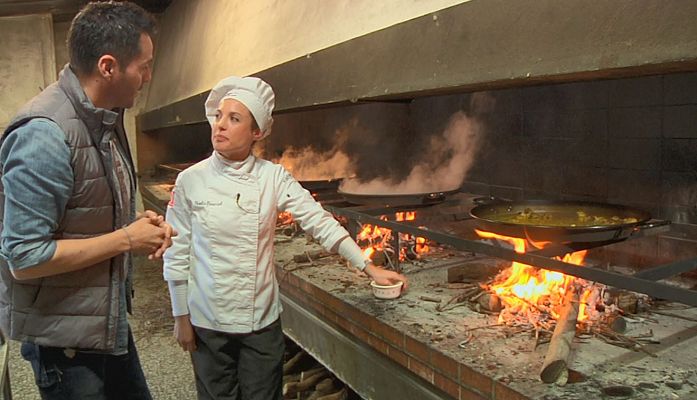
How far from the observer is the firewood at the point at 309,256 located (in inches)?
143

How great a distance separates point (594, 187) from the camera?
325 centimetres

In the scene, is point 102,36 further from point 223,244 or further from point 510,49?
point 510,49

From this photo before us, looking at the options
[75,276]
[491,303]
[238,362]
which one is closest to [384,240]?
[491,303]

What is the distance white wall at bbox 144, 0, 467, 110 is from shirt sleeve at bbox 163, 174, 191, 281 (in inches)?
46.5

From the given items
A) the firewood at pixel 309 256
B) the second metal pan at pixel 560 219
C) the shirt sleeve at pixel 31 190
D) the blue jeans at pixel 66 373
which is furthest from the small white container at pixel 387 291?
the shirt sleeve at pixel 31 190

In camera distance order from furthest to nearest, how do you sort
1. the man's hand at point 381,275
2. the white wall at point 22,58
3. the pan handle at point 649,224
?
the white wall at point 22,58 → the man's hand at point 381,275 → the pan handle at point 649,224

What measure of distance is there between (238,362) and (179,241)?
61 cm

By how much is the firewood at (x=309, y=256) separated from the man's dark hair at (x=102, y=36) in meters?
2.01

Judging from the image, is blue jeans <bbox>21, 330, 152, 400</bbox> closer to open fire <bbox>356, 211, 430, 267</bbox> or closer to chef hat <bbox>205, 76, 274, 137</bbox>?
chef hat <bbox>205, 76, 274, 137</bbox>

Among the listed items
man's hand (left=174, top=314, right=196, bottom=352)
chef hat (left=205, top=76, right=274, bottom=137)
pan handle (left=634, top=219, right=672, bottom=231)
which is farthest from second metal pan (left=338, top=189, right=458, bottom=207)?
man's hand (left=174, top=314, right=196, bottom=352)

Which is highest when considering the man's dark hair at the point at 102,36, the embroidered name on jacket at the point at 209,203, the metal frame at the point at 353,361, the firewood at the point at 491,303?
the man's dark hair at the point at 102,36

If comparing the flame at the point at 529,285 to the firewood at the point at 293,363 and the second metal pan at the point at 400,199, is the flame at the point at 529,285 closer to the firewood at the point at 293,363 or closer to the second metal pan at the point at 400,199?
the second metal pan at the point at 400,199

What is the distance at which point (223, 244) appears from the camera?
7.79 ft

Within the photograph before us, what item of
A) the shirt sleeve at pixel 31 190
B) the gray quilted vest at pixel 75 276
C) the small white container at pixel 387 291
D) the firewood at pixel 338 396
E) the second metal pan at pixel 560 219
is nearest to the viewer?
the shirt sleeve at pixel 31 190
